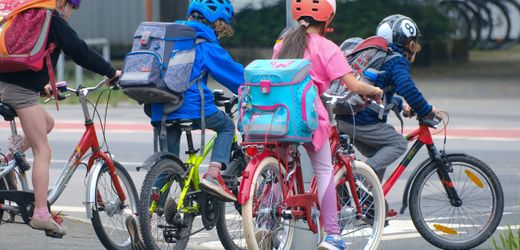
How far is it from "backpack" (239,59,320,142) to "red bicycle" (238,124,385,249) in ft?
0.44

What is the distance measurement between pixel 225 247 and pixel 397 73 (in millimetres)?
1503

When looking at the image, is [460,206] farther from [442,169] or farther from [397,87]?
[397,87]

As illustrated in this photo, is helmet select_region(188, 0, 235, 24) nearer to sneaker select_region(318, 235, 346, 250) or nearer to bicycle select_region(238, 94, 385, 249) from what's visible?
bicycle select_region(238, 94, 385, 249)

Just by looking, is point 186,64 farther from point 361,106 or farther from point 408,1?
point 408,1

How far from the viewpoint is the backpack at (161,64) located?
694 centimetres

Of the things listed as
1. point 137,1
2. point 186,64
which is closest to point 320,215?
point 186,64

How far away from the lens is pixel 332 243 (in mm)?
6855

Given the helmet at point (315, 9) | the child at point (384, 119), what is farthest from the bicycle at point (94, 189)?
the child at point (384, 119)

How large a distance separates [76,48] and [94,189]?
810mm

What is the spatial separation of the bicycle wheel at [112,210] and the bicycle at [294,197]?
3.07 feet

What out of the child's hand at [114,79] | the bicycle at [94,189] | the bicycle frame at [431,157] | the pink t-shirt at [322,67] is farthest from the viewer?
the bicycle frame at [431,157]

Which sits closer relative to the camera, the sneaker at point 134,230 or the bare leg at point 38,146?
the sneaker at point 134,230

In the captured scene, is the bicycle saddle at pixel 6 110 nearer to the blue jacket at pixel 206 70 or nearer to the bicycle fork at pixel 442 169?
the blue jacket at pixel 206 70

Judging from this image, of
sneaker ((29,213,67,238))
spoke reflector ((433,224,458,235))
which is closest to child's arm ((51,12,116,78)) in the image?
sneaker ((29,213,67,238))
